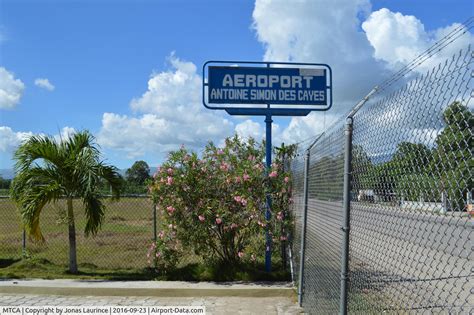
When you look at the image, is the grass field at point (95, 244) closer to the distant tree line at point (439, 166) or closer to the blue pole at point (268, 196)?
the blue pole at point (268, 196)

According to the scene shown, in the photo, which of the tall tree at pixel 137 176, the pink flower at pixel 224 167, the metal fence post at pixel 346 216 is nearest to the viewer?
the metal fence post at pixel 346 216

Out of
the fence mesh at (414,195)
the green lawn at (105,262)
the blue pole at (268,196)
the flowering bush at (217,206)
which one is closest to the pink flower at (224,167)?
the flowering bush at (217,206)

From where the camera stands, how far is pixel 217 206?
8.20 metres

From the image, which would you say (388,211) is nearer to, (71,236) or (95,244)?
(71,236)

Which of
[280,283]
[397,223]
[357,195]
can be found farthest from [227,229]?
[397,223]

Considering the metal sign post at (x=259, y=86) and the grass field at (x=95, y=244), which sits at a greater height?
the metal sign post at (x=259, y=86)

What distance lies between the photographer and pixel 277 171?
8.30m

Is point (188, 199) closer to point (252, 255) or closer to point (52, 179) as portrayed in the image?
point (252, 255)

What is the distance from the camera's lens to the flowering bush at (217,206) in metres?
8.12

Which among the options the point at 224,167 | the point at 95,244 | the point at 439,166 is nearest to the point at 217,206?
the point at 224,167

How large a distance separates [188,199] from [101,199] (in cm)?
172

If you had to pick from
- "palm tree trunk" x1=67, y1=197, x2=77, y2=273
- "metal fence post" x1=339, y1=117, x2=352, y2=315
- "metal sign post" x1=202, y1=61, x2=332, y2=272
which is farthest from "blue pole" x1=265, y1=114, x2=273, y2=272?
"metal fence post" x1=339, y1=117, x2=352, y2=315

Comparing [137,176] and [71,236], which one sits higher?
[137,176]

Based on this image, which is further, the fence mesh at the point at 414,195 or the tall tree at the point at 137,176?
the tall tree at the point at 137,176
